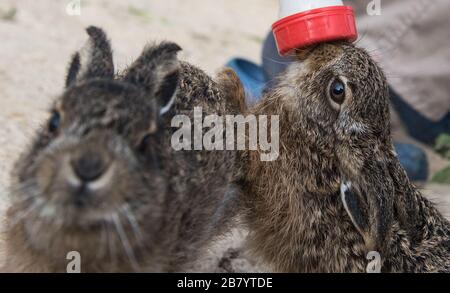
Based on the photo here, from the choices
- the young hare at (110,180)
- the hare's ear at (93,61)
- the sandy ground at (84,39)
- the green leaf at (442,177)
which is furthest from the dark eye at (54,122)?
the green leaf at (442,177)

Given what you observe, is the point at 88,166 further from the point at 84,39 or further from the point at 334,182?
the point at 84,39

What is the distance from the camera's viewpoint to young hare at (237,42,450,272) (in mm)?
4555

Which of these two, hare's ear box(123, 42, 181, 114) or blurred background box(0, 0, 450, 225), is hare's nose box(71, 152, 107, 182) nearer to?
hare's ear box(123, 42, 181, 114)

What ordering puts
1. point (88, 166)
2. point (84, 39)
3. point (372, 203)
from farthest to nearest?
point (84, 39), point (372, 203), point (88, 166)

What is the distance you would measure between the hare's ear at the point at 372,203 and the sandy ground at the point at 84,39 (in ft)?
3.69

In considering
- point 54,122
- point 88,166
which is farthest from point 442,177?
point 88,166

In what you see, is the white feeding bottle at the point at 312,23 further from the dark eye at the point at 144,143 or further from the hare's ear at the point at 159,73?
the dark eye at the point at 144,143

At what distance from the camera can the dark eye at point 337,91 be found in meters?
4.71

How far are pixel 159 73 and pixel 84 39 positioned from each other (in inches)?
225

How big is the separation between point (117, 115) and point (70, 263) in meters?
0.82

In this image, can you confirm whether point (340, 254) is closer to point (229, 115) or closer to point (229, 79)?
point (229, 115)

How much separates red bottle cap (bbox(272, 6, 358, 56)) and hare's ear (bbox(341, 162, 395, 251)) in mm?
1007

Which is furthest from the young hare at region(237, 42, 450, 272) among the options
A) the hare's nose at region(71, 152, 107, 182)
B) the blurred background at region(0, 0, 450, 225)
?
the hare's nose at region(71, 152, 107, 182)

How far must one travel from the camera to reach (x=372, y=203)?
4387mm
